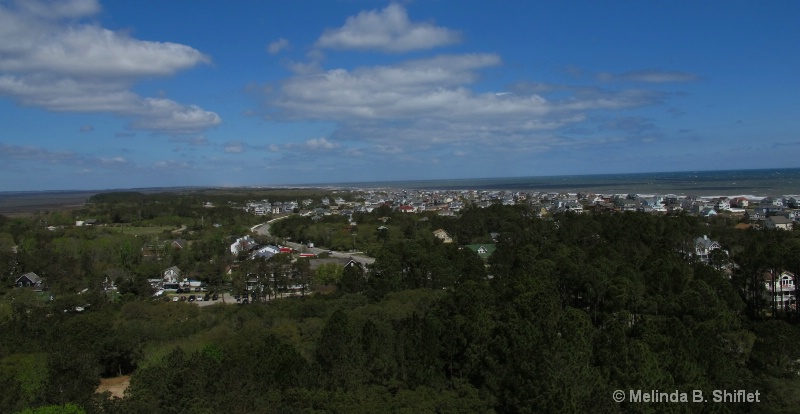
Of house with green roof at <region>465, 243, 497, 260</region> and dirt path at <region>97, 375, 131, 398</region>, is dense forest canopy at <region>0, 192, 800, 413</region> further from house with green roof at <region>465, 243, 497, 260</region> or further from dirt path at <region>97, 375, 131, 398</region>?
house with green roof at <region>465, 243, 497, 260</region>

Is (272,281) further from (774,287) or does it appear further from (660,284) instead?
(774,287)

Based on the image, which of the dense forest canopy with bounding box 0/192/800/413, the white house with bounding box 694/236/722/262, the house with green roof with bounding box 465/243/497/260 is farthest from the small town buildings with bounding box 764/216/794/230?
the house with green roof with bounding box 465/243/497/260

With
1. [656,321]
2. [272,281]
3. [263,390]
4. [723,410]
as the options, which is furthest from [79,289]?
[723,410]

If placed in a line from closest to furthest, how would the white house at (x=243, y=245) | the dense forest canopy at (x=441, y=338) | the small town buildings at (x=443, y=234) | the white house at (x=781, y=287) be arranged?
the dense forest canopy at (x=441, y=338)
the white house at (x=781, y=287)
the white house at (x=243, y=245)
the small town buildings at (x=443, y=234)

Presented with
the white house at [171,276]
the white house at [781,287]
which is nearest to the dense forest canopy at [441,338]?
the white house at [781,287]

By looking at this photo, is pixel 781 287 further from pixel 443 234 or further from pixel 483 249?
pixel 443 234

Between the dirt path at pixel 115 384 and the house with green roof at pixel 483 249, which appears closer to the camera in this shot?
the dirt path at pixel 115 384

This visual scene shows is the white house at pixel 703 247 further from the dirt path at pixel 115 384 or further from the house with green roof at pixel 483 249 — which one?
the dirt path at pixel 115 384

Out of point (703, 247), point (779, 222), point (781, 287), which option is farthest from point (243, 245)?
point (779, 222)
